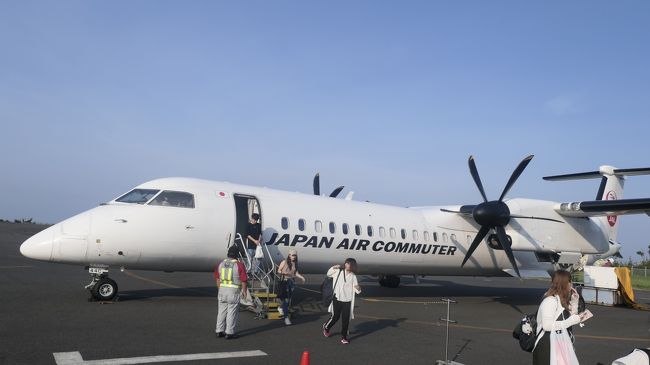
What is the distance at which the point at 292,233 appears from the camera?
582 inches

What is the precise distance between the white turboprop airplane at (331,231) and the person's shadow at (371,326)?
132 inches

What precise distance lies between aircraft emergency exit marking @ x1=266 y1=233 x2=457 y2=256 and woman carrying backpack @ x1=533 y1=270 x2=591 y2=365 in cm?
948

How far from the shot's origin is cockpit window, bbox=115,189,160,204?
13.2 meters

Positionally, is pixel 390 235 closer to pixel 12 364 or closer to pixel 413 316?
pixel 413 316

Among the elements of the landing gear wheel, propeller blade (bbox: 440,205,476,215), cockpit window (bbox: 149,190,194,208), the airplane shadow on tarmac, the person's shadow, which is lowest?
the airplane shadow on tarmac

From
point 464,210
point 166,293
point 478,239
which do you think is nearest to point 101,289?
point 166,293

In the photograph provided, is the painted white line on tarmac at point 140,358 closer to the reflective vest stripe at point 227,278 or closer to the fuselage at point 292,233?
the reflective vest stripe at point 227,278

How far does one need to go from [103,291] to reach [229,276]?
532cm

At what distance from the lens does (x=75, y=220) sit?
40.5 feet

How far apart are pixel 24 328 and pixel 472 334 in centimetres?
920

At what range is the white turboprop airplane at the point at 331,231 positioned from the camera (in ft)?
40.9

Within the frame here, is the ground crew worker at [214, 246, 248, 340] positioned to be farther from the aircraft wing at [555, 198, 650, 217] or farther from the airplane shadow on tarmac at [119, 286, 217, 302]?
the aircraft wing at [555, 198, 650, 217]

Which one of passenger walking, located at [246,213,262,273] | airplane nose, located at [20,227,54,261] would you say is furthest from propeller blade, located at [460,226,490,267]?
airplane nose, located at [20,227,54,261]

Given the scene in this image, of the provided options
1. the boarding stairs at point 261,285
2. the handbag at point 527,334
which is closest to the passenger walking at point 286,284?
the boarding stairs at point 261,285
